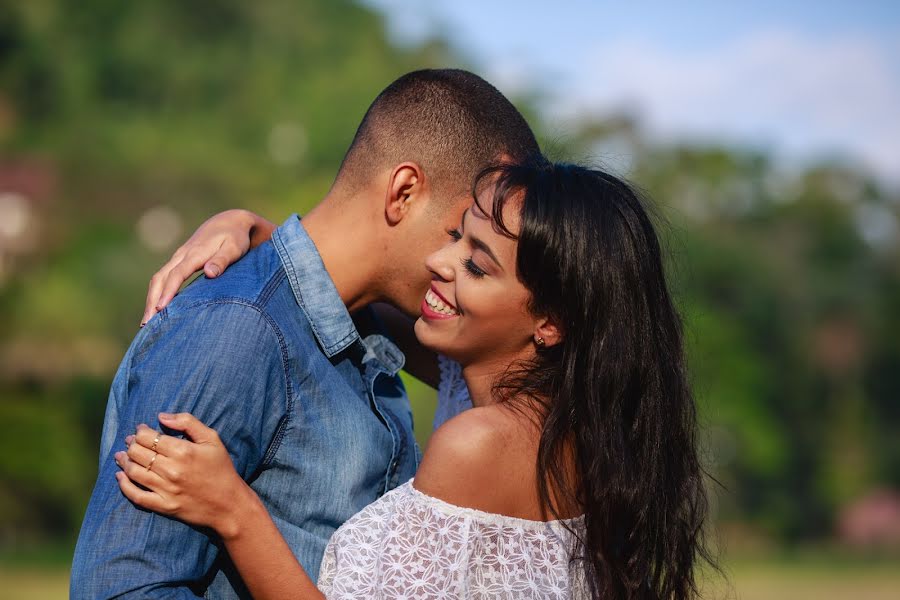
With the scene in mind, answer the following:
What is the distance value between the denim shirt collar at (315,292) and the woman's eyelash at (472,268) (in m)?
0.36

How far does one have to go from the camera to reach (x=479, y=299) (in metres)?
3.00

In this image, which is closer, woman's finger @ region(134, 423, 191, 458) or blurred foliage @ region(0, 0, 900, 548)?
woman's finger @ region(134, 423, 191, 458)

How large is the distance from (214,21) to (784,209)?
20.1 meters

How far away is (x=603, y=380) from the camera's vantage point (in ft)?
9.72

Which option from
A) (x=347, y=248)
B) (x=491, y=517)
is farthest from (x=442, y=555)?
(x=347, y=248)

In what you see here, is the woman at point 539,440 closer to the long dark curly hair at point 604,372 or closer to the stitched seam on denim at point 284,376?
the long dark curly hair at point 604,372

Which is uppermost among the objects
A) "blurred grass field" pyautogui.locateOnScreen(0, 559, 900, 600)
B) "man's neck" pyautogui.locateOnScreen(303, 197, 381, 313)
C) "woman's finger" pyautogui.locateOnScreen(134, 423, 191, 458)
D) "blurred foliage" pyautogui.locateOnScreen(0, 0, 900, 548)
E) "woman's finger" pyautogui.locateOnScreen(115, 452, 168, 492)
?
"blurred foliage" pyautogui.locateOnScreen(0, 0, 900, 548)

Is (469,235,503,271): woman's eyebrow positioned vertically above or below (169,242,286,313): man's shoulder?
above

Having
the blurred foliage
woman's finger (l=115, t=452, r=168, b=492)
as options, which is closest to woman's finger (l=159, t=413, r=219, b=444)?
woman's finger (l=115, t=452, r=168, b=492)

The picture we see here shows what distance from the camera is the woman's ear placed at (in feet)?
9.91

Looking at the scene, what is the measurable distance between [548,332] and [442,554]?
2.25 ft

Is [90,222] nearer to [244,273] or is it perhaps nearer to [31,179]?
[31,179]

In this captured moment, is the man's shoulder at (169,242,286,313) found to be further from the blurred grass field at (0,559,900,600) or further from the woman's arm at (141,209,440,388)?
the blurred grass field at (0,559,900,600)

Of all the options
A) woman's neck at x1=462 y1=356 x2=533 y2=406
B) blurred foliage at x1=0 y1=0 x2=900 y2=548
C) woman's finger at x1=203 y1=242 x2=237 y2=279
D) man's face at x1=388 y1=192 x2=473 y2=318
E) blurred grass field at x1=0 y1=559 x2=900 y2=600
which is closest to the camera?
woman's finger at x1=203 y1=242 x2=237 y2=279
